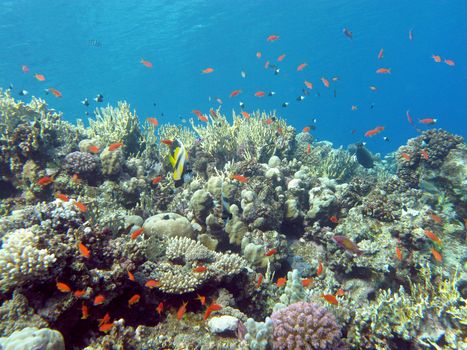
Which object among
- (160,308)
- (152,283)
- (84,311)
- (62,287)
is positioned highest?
(152,283)

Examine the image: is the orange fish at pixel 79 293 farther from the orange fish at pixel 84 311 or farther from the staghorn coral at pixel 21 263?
the staghorn coral at pixel 21 263

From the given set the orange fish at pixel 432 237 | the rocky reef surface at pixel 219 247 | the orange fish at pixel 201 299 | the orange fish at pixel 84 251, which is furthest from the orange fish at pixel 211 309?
the orange fish at pixel 432 237

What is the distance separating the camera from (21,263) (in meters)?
3.37

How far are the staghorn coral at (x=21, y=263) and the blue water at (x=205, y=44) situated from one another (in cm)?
918

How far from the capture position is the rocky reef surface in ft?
11.9

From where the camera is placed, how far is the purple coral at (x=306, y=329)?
3.58 metres

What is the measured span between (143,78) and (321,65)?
5464cm

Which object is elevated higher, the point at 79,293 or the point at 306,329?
the point at 79,293

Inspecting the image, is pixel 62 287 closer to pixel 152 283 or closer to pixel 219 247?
pixel 152 283

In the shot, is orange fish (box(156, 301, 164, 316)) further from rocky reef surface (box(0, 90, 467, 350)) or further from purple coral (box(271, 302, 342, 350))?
purple coral (box(271, 302, 342, 350))

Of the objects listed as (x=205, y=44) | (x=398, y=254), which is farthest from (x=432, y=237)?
(x=205, y=44)

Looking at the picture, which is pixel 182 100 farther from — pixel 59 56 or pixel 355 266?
pixel 355 266

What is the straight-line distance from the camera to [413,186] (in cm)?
945

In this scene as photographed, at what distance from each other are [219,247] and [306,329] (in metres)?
3.10
